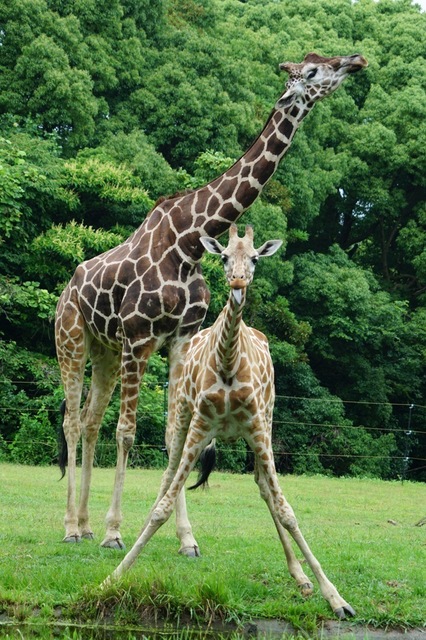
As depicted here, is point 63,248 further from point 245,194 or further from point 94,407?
point 245,194

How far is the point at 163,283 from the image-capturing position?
8.91m

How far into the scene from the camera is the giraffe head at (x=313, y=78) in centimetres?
902

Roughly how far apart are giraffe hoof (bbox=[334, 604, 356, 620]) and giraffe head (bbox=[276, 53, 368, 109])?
477cm

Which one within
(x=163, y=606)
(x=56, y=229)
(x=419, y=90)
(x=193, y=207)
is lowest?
(x=163, y=606)

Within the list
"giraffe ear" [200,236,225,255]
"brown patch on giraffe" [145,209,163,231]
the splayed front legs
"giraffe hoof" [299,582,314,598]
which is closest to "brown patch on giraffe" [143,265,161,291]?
"brown patch on giraffe" [145,209,163,231]

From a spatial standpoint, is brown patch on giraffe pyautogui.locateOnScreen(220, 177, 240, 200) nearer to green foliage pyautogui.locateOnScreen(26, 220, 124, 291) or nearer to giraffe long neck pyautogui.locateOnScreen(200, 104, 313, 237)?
giraffe long neck pyautogui.locateOnScreen(200, 104, 313, 237)

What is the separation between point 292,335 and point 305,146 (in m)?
6.34

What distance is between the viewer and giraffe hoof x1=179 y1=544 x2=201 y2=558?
810 centimetres

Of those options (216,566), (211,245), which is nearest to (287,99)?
(211,245)

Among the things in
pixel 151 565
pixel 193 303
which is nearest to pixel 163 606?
pixel 151 565

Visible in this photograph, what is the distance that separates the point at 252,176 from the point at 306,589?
402cm

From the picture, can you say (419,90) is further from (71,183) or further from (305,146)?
(71,183)

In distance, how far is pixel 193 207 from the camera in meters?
9.30

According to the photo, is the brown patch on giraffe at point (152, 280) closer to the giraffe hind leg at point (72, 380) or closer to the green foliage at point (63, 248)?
the giraffe hind leg at point (72, 380)
